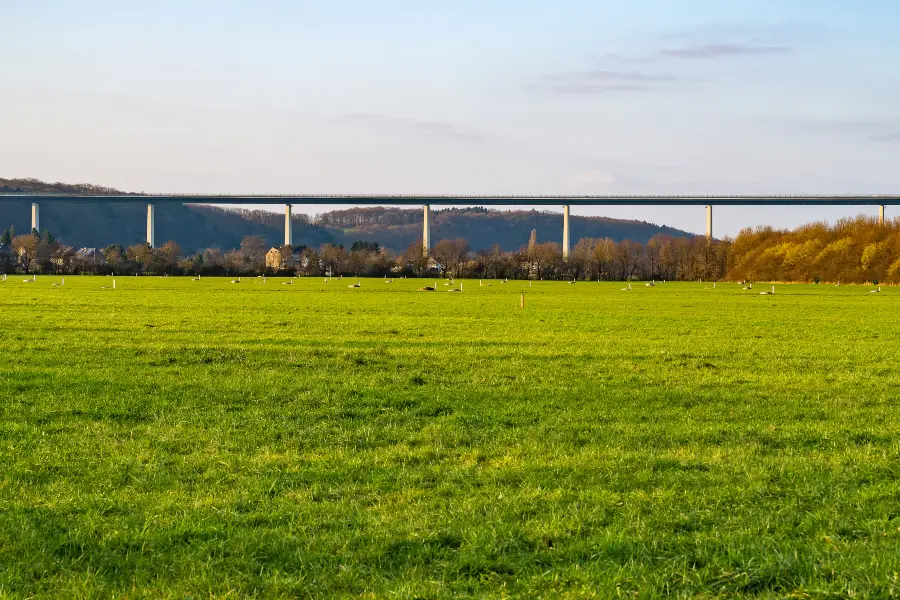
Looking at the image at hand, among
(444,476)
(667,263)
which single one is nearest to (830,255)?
(667,263)

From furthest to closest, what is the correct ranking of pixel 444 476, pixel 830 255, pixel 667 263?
pixel 667 263 → pixel 830 255 → pixel 444 476

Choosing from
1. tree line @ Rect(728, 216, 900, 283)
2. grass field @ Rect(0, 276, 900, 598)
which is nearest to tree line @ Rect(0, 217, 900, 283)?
tree line @ Rect(728, 216, 900, 283)

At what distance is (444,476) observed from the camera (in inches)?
420

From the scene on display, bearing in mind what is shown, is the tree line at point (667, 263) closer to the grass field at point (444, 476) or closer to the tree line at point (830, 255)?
the tree line at point (830, 255)

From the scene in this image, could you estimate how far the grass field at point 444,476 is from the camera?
7.42m

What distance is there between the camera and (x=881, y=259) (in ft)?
460

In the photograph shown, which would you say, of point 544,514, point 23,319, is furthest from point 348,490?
point 23,319

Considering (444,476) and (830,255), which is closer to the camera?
(444,476)

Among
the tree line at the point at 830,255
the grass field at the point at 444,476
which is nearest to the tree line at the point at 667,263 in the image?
the tree line at the point at 830,255

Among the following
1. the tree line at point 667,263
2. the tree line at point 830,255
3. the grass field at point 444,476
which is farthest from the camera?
the tree line at point 667,263

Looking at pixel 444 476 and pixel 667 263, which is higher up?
pixel 667 263

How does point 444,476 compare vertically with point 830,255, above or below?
below

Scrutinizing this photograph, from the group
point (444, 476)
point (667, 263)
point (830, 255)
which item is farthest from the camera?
point (667, 263)

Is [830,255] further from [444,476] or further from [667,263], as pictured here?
[444,476]
